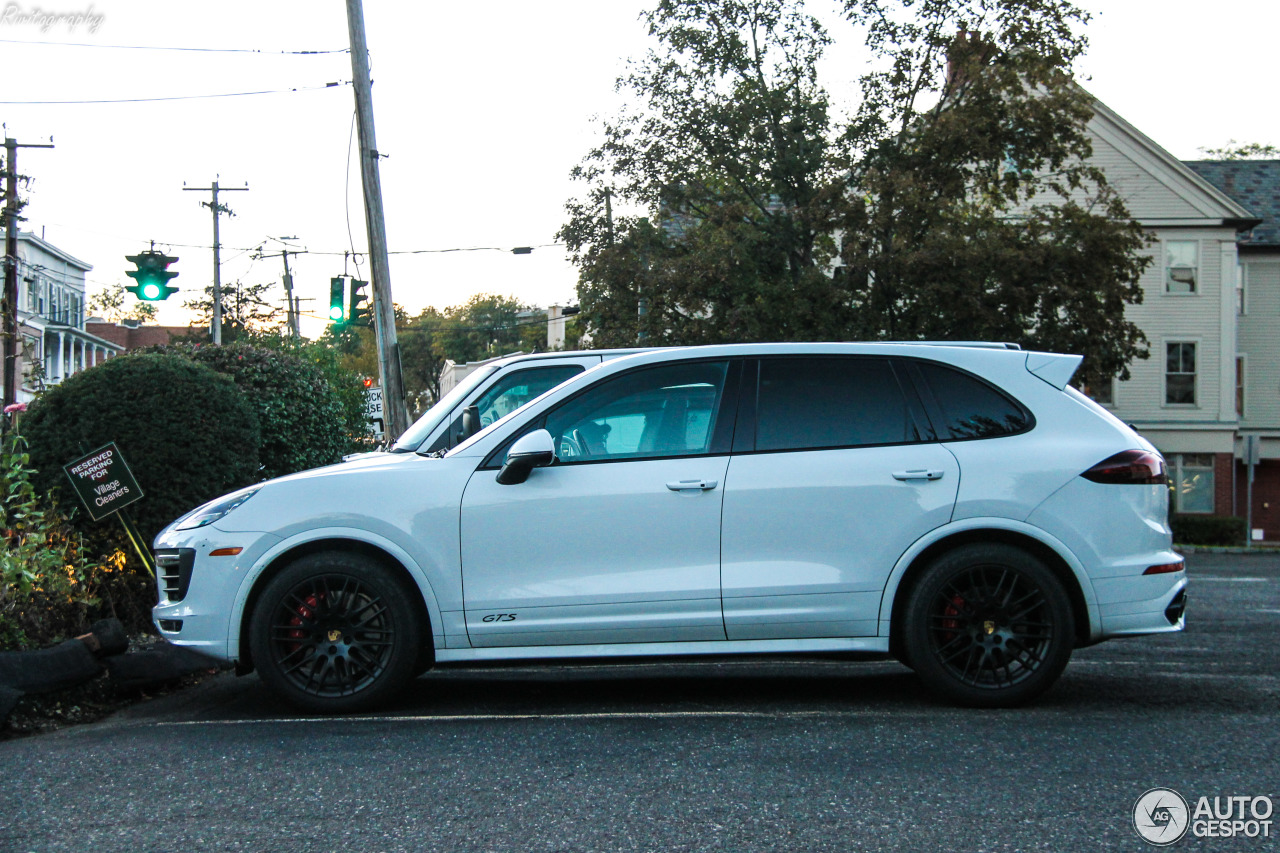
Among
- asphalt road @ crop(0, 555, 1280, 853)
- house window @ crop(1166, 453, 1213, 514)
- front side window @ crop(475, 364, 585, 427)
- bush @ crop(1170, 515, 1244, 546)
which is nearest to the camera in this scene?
asphalt road @ crop(0, 555, 1280, 853)

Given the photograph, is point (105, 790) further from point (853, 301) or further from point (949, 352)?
point (853, 301)

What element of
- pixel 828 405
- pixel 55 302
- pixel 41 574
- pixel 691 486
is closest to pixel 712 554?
pixel 691 486

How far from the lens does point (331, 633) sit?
5.91 metres

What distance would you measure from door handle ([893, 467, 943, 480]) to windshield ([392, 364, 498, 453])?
3228 mm

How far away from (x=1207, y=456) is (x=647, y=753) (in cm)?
3895

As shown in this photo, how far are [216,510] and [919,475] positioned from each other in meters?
3.32

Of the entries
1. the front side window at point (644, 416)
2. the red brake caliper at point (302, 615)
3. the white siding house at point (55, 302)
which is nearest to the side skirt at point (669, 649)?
the red brake caliper at point (302, 615)

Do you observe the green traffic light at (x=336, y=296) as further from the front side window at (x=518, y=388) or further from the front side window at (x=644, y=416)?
the front side window at (x=644, y=416)

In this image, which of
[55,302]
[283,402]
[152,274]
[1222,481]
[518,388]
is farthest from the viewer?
[55,302]

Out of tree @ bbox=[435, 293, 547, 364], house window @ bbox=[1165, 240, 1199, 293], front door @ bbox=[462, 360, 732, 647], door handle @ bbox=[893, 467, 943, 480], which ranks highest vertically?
tree @ bbox=[435, 293, 547, 364]

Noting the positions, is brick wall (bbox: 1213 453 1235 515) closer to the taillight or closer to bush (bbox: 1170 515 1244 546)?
bush (bbox: 1170 515 1244 546)

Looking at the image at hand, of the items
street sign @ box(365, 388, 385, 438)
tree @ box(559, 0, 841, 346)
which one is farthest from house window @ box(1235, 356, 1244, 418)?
street sign @ box(365, 388, 385, 438)

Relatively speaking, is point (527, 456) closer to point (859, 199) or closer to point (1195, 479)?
point (859, 199)

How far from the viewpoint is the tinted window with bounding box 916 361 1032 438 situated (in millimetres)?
6016
